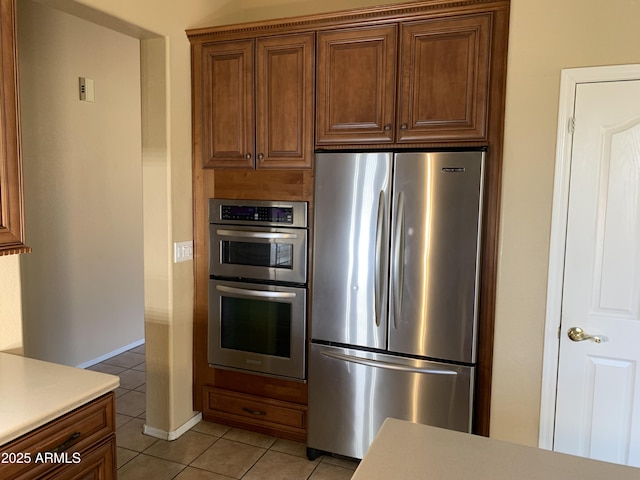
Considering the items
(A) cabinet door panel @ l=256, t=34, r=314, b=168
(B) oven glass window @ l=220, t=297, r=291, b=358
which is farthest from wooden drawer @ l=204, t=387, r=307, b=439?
(A) cabinet door panel @ l=256, t=34, r=314, b=168

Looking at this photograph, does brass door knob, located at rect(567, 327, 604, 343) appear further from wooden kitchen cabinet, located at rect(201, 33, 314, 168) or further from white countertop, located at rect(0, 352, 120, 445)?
white countertop, located at rect(0, 352, 120, 445)

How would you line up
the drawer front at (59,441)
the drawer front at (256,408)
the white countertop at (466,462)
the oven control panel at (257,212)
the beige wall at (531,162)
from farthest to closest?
the drawer front at (256,408), the oven control panel at (257,212), the beige wall at (531,162), the drawer front at (59,441), the white countertop at (466,462)

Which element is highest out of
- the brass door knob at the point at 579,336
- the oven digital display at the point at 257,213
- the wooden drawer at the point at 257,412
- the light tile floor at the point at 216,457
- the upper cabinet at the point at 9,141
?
the upper cabinet at the point at 9,141

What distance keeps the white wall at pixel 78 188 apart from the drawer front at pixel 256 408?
60.1 inches

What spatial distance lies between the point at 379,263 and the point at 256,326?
3.02 ft

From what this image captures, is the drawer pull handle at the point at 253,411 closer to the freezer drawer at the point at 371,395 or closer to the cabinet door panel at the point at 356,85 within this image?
the freezer drawer at the point at 371,395

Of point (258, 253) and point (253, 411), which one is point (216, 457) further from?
point (258, 253)

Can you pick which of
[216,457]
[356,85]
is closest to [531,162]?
[356,85]

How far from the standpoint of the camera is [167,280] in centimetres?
292

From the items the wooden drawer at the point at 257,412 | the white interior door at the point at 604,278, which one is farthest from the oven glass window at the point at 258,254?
the white interior door at the point at 604,278

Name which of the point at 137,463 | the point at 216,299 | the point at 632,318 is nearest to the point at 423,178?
the point at 632,318

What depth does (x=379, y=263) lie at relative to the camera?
251 cm

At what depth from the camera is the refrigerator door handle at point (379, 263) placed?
249 cm

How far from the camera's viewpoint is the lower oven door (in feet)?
9.30
